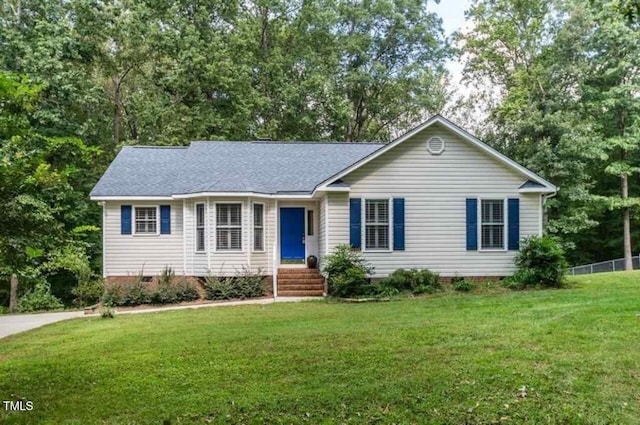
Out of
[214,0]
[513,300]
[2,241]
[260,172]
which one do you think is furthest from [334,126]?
[2,241]

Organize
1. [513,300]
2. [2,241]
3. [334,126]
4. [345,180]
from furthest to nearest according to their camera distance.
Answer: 1. [334,126]
2. [345,180]
3. [513,300]
4. [2,241]

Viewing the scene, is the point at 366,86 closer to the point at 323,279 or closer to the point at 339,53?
the point at 339,53

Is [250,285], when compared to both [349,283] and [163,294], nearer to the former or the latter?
[163,294]

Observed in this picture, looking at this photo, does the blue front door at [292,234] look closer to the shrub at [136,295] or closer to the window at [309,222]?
the window at [309,222]

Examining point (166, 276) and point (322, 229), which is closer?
point (166, 276)

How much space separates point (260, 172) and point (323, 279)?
169 inches

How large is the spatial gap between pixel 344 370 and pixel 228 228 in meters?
9.75

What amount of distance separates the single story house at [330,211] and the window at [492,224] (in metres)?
0.03

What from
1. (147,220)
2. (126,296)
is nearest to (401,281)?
(126,296)

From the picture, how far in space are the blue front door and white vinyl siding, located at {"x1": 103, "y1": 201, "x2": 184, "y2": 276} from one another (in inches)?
128

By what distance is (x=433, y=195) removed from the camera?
46.9 feet

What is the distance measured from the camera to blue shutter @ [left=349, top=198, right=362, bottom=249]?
46.3 feet

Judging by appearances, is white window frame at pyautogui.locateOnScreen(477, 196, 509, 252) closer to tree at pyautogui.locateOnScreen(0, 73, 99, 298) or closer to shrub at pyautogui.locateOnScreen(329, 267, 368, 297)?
shrub at pyautogui.locateOnScreen(329, 267, 368, 297)

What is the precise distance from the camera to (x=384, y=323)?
880 centimetres
